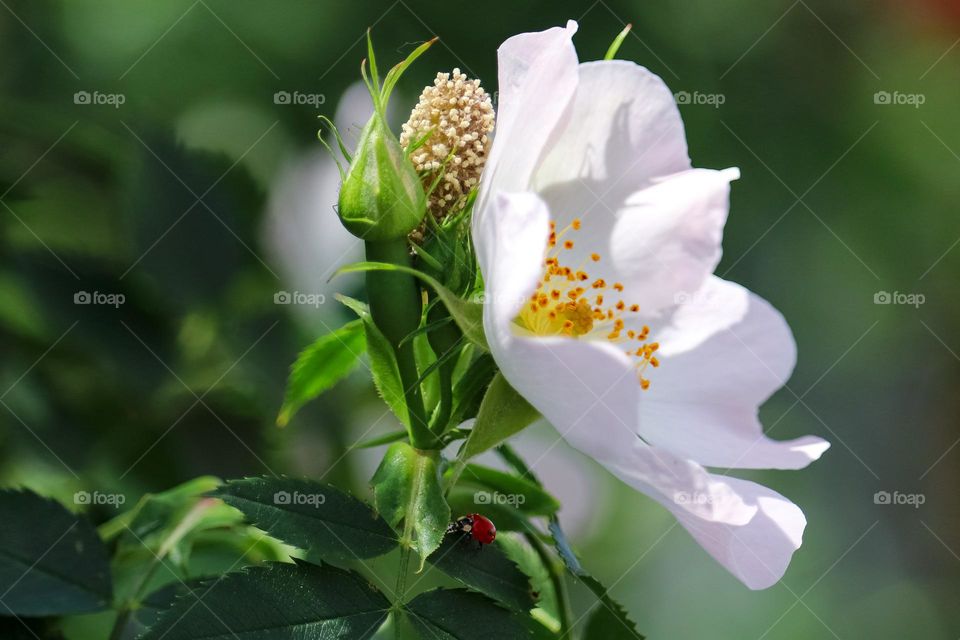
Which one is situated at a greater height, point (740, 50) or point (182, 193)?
point (740, 50)

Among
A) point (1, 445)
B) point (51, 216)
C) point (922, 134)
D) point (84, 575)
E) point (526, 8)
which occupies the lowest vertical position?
point (84, 575)

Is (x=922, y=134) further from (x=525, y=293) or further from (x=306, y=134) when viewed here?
(x=525, y=293)

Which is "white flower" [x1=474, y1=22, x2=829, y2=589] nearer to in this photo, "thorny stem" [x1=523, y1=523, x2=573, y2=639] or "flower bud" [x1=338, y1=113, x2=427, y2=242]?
"flower bud" [x1=338, y1=113, x2=427, y2=242]

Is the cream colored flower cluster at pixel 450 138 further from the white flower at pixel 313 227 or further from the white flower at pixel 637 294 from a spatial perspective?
the white flower at pixel 313 227

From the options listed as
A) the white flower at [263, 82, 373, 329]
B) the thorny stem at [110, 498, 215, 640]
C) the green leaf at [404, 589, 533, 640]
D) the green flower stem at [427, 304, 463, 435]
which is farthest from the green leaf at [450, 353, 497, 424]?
the white flower at [263, 82, 373, 329]

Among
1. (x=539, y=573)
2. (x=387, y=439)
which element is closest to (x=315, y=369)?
(x=387, y=439)

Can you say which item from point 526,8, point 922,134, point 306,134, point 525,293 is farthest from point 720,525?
point 922,134
